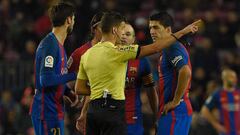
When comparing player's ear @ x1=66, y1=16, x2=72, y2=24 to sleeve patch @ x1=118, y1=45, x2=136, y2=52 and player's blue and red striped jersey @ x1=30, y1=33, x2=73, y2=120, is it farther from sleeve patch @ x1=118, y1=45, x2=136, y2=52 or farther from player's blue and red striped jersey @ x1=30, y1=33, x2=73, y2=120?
sleeve patch @ x1=118, y1=45, x2=136, y2=52

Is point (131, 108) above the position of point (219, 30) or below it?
below

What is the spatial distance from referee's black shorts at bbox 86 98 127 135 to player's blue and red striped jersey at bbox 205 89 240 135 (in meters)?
5.10

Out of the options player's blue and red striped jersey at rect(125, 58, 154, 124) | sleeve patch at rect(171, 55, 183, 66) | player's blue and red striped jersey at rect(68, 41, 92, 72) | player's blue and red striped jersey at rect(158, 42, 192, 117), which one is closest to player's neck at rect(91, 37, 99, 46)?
player's blue and red striped jersey at rect(68, 41, 92, 72)

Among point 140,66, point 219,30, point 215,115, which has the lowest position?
point 215,115

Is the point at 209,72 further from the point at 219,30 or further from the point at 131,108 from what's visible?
the point at 131,108

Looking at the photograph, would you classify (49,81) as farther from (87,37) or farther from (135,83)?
(87,37)

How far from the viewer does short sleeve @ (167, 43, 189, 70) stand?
336 inches

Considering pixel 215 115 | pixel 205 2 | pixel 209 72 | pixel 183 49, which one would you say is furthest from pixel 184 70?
pixel 205 2

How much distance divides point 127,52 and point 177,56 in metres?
0.99

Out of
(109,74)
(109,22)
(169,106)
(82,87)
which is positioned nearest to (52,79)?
(82,87)

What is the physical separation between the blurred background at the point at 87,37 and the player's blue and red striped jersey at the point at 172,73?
5.24m

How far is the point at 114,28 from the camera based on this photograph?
7898 millimetres

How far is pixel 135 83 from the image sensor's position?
932 centimetres

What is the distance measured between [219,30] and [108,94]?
9.61 m
